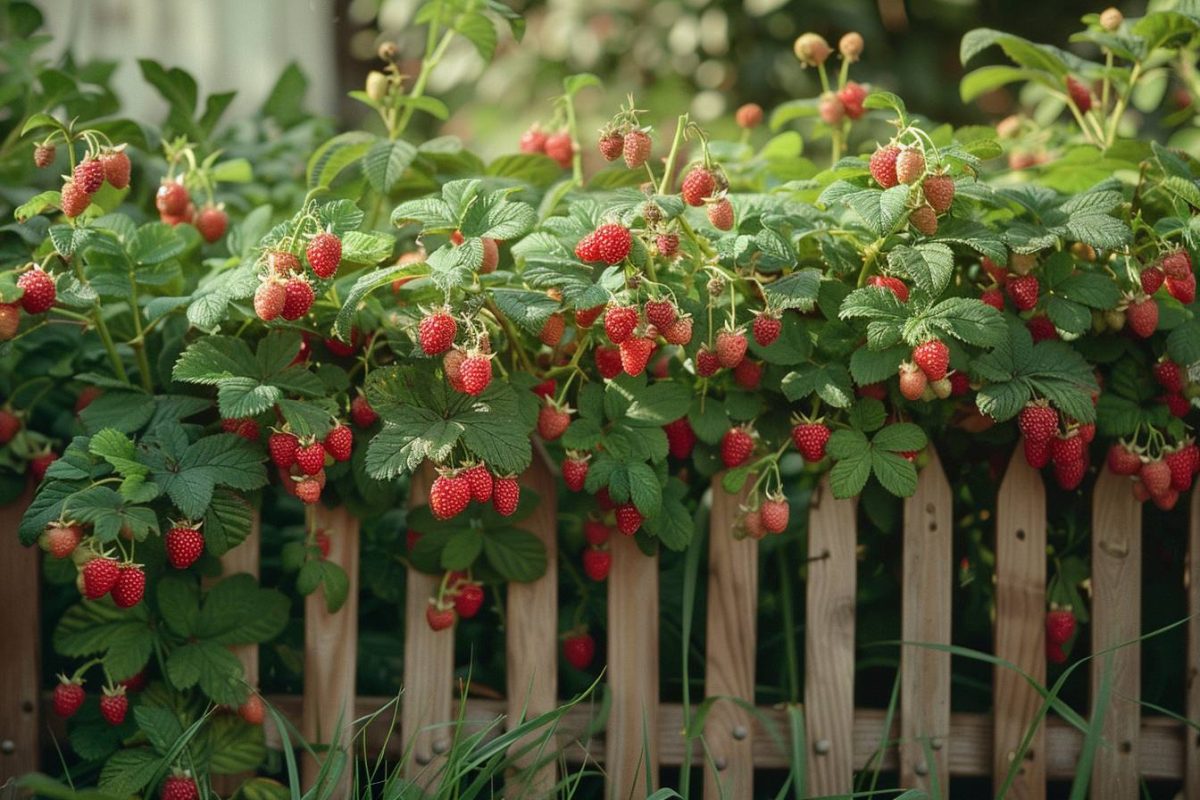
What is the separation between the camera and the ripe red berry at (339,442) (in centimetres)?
139

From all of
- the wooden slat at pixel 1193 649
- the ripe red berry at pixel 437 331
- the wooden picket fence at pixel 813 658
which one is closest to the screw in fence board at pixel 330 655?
the wooden picket fence at pixel 813 658

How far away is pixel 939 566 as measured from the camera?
5.30 feet

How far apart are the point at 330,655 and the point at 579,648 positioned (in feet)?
1.10

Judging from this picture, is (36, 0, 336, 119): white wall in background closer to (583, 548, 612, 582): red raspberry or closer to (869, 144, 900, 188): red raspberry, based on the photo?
(583, 548, 612, 582): red raspberry

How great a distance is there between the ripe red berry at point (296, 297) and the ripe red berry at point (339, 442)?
0.14 meters

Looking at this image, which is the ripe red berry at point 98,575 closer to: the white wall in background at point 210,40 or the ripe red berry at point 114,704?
the ripe red berry at point 114,704

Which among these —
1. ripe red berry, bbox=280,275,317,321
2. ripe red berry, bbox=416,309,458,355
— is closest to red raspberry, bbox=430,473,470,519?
ripe red berry, bbox=416,309,458,355

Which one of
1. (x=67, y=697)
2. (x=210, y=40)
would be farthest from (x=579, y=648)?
(x=210, y=40)

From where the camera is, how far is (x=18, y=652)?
5.31 ft

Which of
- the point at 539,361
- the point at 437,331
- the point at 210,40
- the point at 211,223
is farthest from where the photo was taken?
the point at 210,40

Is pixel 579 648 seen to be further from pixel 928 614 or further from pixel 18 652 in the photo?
pixel 18 652

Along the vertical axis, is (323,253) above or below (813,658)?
above

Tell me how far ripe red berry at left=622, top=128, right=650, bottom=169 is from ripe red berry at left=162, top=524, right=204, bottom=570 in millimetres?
661

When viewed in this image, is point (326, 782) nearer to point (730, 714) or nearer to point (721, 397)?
point (730, 714)
